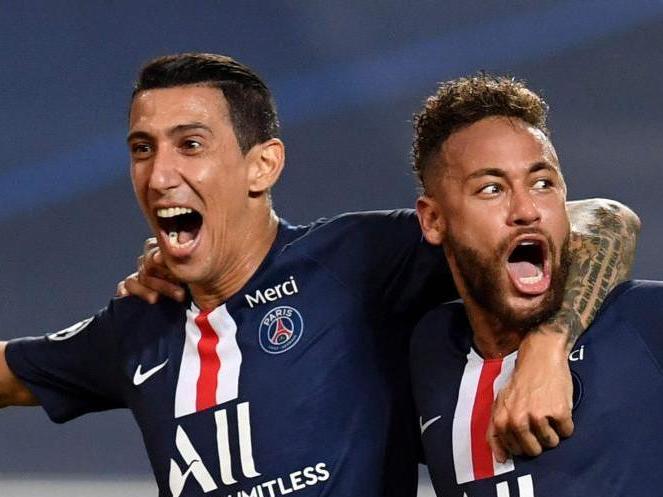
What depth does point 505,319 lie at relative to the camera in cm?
167

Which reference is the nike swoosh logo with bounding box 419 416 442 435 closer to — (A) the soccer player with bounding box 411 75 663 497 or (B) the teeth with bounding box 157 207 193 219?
(A) the soccer player with bounding box 411 75 663 497

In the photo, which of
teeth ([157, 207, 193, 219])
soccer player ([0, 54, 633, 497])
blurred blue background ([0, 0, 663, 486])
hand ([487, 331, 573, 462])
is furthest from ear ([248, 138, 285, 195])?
blurred blue background ([0, 0, 663, 486])

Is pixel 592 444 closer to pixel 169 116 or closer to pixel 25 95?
pixel 169 116

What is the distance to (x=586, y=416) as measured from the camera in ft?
5.05

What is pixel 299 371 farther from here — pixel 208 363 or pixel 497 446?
pixel 497 446

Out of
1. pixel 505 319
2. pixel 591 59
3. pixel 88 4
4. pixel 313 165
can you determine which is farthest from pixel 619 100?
pixel 505 319

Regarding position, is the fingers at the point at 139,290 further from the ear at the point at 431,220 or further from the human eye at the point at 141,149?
the ear at the point at 431,220

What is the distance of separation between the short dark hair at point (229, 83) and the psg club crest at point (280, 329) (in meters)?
0.25

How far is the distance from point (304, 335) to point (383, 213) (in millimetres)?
226

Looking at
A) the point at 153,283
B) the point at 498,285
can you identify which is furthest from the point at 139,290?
the point at 498,285

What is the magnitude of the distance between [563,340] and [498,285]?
0.40 ft

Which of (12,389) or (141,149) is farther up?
(141,149)

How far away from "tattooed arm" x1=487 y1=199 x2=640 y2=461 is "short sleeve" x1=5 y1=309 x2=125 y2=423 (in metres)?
0.70

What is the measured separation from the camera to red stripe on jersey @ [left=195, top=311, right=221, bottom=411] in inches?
73.0
